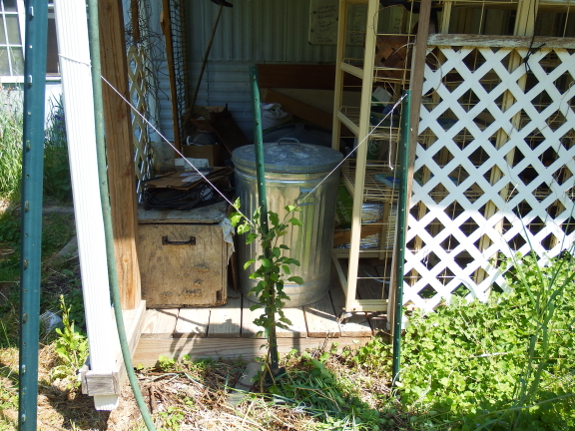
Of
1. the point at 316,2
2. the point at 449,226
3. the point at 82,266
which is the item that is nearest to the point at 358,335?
the point at 449,226

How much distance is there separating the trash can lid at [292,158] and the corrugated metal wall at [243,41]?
262cm

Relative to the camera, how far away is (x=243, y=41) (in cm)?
518

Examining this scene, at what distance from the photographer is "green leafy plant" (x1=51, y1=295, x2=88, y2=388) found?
2.53m

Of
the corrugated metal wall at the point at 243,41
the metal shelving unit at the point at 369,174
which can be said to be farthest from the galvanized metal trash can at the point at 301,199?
the corrugated metal wall at the point at 243,41

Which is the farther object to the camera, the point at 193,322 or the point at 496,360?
the point at 193,322

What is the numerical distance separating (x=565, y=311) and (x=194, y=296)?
7.01 feet

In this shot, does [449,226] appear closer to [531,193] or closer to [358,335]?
[531,193]

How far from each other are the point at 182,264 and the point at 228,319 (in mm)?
413

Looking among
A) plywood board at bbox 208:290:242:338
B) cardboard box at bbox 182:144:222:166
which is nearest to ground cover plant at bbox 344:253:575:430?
plywood board at bbox 208:290:242:338

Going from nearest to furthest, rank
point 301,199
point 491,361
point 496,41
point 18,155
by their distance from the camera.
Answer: point 496,41 < point 491,361 < point 301,199 < point 18,155

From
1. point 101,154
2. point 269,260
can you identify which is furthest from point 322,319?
point 101,154

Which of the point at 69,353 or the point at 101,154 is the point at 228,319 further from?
the point at 101,154

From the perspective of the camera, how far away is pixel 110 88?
2.29 meters

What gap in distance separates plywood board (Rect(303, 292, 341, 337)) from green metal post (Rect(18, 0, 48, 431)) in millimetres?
1486
